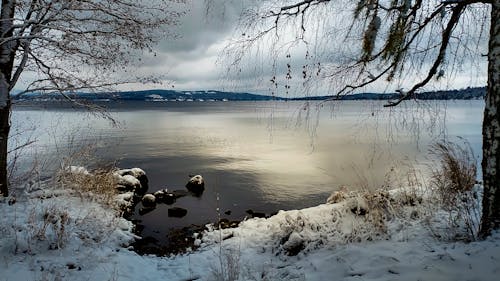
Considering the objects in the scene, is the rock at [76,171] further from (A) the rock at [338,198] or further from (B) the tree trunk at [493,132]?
(B) the tree trunk at [493,132]

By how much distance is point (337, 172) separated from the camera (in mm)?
20203

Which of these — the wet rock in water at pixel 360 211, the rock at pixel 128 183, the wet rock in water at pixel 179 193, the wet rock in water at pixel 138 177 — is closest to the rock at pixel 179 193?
the wet rock in water at pixel 179 193

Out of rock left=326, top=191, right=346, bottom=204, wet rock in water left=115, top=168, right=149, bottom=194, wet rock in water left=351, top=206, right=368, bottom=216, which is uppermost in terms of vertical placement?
wet rock in water left=351, top=206, right=368, bottom=216

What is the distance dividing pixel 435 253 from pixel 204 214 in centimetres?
935

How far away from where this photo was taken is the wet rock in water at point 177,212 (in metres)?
12.8

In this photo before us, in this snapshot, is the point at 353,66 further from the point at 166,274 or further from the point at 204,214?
the point at 204,214

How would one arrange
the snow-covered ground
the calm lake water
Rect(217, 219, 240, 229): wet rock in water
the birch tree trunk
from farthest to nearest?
the calm lake water
Rect(217, 219, 240, 229): wet rock in water
the birch tree trunk
the snow-covered ground

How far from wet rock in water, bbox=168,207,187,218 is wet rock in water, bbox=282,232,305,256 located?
6.35 meters

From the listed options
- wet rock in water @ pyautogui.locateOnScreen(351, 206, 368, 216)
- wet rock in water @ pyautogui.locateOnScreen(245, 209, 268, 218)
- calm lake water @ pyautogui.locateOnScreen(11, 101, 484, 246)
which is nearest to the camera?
wet rock in water @ pyautogui.locateOnScreen(351, 206, 368, 216)

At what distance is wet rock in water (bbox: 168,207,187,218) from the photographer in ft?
42.0

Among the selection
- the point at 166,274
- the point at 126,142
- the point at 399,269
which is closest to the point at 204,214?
the point at 166,274

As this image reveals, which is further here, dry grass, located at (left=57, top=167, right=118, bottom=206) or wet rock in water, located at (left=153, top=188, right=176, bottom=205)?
wet rock in water, located at (left=153, top=188, right=176, bottom=205)

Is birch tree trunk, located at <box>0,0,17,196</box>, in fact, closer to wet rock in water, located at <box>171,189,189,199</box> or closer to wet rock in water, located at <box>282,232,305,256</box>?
wet rock in water, located at <box>282,232,305,256</box>

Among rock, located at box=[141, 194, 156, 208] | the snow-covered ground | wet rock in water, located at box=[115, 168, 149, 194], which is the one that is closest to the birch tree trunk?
the snow-covered ground
